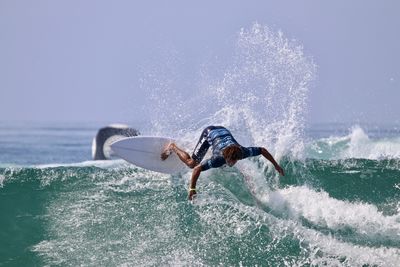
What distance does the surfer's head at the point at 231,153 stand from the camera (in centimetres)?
887

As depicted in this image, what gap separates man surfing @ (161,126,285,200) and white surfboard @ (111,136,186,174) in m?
0.13

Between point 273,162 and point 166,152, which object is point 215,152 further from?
point 166,152

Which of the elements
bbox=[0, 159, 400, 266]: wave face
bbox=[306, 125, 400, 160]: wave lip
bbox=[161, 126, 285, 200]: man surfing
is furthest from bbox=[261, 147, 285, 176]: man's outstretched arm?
bbox=[306, 125, 400, 160]: wave lip

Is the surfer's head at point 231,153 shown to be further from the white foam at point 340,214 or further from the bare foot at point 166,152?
the bare foot at point 166,152

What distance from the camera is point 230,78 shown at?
14.1 m

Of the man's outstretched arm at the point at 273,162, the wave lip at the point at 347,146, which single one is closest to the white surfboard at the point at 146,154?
the man's outstretched arm at the point at 273,162

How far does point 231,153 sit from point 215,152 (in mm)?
483

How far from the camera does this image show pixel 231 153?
8.87 metres

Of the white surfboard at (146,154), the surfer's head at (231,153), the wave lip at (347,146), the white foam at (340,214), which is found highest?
the surfer's head at (231,153)

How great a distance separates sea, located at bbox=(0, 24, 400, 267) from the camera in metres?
8.23

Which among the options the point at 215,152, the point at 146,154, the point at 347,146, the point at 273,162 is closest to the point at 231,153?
the point at 215,152

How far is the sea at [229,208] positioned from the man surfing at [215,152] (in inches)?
19.0

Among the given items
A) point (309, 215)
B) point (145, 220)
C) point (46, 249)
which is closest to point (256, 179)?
point (309, 215)

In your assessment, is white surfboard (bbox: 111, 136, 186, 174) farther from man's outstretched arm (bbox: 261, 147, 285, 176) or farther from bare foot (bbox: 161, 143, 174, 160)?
man's outstretched arm (bbox: 261, 147, 285, 176)
